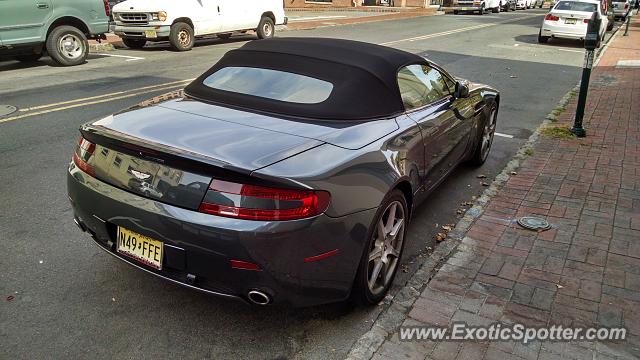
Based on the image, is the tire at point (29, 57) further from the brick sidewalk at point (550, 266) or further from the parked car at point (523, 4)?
the parked car at point (523, 4)

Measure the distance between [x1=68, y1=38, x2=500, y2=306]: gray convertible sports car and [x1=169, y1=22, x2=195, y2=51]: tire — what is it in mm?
10930

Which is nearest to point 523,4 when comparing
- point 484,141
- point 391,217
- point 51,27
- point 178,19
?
point 178,19

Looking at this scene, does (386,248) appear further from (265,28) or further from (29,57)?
(265,28)

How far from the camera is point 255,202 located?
93.4 inches

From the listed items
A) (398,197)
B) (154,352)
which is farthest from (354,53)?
(154,352)

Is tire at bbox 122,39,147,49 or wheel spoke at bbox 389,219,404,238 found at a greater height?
tire at bbox 122,39,147,49

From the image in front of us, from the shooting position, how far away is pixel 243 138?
269cm

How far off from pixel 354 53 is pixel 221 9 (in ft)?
41.3

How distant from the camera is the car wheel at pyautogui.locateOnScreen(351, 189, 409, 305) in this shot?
2877 millimetres

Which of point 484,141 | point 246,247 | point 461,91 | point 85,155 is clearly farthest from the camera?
point 484,141

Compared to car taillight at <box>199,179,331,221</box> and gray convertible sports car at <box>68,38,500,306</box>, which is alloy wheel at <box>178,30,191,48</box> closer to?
gray convertible sports car at <box>68,38,500,306</box>

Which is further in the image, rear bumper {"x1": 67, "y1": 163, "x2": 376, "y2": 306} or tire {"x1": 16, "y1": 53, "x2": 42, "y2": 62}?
tire {"x1": 16, "y1": 53, "x2": 42, "y2": 62}

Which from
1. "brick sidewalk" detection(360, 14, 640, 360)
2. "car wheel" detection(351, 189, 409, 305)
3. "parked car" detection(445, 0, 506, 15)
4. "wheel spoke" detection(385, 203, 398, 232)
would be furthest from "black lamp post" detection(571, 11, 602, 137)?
"parked car" detection(445, 0, 506, 15)

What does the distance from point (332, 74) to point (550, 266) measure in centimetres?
207
